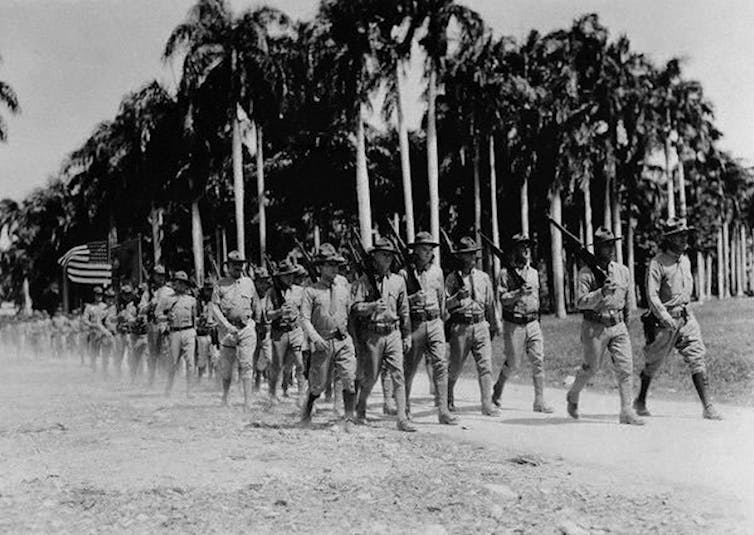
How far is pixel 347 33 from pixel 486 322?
20.5m

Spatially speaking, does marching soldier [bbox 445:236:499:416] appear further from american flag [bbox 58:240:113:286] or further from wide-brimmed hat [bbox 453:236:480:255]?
american flag [bbox 58:240:113:286]

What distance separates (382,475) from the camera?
6340 millimetres

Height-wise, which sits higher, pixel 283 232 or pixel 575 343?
pixel 283 232

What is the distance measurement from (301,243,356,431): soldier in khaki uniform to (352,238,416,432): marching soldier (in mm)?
168

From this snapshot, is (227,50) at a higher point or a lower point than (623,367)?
higher

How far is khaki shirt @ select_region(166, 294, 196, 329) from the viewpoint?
1294 cm

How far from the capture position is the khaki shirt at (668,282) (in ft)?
28.5

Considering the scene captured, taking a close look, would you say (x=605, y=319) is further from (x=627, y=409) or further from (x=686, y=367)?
(x=686, y=367)

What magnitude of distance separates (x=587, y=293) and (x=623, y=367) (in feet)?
2.74

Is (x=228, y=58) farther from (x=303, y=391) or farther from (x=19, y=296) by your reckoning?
(x=19, y=296)

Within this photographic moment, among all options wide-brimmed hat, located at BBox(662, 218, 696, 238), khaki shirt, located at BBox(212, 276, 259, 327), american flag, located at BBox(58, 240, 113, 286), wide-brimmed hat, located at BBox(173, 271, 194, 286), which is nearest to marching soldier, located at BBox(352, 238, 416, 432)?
khaki shirt, located at BBox(212, 276, 259, 327)

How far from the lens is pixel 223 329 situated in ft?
36.1

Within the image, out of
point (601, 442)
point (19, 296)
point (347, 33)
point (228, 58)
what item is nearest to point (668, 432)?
point (601, 442)

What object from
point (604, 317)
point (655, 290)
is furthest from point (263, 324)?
point (655, 290)
